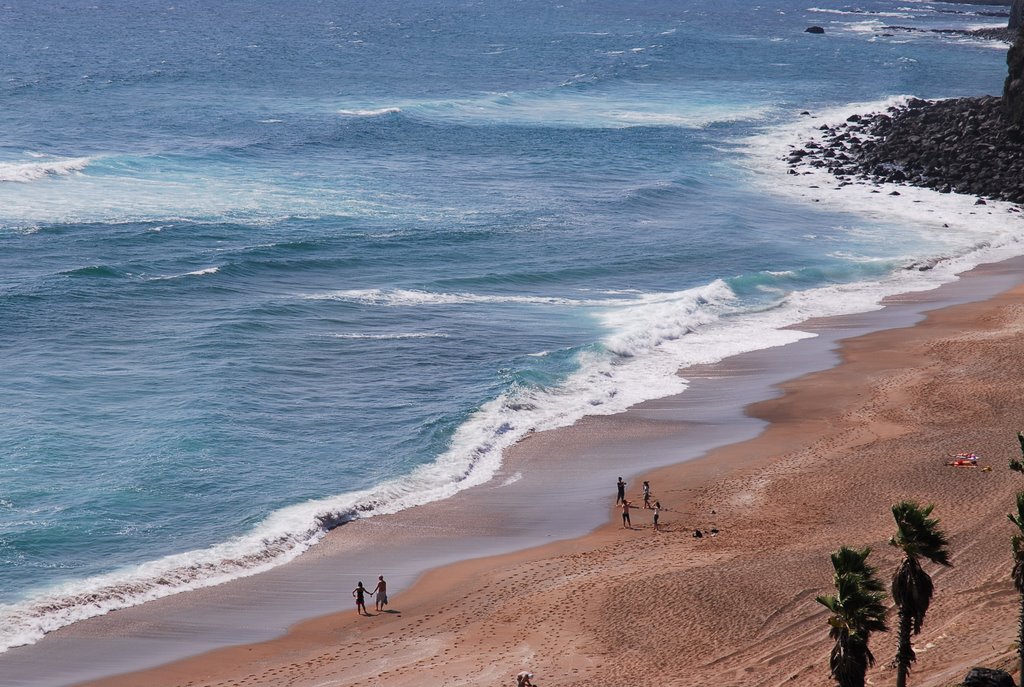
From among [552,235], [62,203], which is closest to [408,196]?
[552,235]

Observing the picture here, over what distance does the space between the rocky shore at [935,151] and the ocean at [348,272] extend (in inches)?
115

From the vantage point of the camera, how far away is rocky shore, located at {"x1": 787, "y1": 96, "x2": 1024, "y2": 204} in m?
78.0

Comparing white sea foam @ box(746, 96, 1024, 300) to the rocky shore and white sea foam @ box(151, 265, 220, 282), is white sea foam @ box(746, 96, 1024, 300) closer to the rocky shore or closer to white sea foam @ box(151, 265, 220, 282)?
the rocky shore

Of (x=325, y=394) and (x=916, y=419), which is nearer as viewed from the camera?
(x=916, y=419)

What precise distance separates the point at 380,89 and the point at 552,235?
5353 centimetres

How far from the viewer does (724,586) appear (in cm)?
2880

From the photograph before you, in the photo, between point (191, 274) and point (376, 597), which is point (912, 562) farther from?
point (191, 274)

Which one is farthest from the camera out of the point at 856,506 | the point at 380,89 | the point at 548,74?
the point at 548,74

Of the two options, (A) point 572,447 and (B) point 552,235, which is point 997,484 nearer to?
(A) point 572,447

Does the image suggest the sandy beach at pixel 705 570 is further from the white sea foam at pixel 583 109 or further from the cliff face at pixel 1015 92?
the white sea foam at pixel 583 109

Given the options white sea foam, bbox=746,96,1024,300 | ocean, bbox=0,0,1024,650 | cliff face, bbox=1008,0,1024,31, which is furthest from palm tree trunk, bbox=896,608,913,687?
cliff face, bbox=1008,0,1024,31

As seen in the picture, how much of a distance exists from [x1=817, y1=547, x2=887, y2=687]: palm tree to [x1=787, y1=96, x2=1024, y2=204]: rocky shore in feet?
198

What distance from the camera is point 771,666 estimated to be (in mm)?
25109

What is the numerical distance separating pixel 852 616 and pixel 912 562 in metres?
1.86
